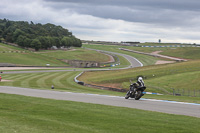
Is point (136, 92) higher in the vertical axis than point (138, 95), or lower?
higher

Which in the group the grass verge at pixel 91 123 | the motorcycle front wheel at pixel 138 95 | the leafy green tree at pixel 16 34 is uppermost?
the leafy green tree at pixel 16 34

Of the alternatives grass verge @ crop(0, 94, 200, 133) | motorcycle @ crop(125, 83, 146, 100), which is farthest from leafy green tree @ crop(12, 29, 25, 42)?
grass verge @ crop(0, 94, 200, 133)

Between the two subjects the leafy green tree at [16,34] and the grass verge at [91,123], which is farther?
the leafy green tree at [16,34]

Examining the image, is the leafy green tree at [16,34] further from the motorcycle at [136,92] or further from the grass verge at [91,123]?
the grass verge at [91,123]

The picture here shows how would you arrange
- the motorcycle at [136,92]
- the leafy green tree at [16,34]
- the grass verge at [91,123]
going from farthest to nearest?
the leafy green tree at [16,34]
the motorcycle at [136,92]
the grass verge at [91,123]

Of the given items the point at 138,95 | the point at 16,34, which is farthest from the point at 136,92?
the point at 16,34

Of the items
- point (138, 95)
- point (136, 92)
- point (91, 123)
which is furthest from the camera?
point (136, 92)

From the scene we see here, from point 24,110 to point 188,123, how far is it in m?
8.11

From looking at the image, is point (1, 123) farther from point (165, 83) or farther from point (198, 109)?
point (165, 83)

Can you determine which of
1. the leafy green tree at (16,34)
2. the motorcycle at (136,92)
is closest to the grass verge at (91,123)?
the motorcycle at (136,92)

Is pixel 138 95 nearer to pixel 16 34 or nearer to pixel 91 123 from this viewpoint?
pixel 91 123

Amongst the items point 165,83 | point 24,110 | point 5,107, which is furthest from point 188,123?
point 165,83

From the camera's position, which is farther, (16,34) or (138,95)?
(16,34)

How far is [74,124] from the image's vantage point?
1136 cm
